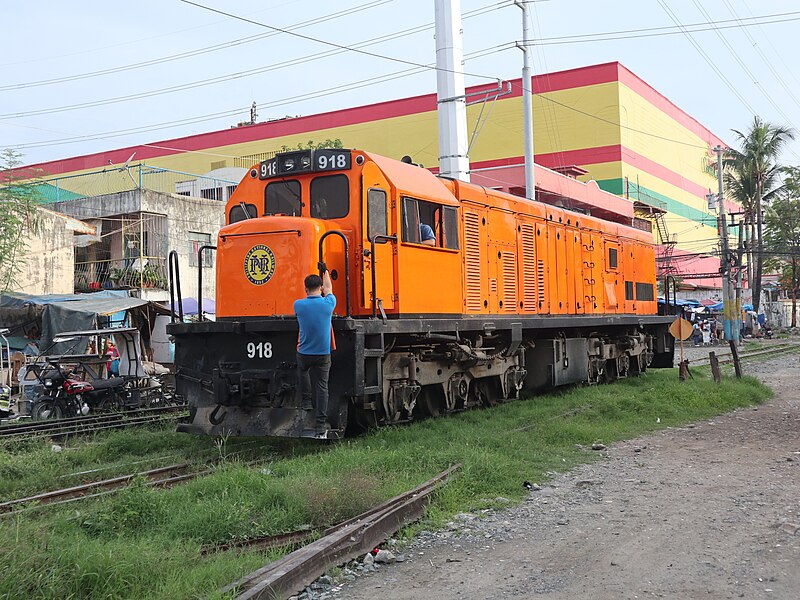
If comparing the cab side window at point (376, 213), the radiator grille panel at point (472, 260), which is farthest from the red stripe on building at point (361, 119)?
the cab side window at point (376, 213)

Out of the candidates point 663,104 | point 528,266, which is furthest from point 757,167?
point 528,266

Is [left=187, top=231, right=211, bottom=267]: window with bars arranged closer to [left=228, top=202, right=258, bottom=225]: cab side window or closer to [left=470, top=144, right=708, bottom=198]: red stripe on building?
[left=228, top=202, right=258, bottom=225]: cab side window

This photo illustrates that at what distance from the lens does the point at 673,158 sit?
49.0 metres

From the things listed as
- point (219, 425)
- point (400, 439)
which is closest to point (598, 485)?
point (400, 439)

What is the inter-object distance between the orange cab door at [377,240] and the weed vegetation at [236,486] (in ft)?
5.35

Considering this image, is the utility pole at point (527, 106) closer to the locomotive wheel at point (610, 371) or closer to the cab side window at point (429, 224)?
the locomotive wheel at point (610, 371)

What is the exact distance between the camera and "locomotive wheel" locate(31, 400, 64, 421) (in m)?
13.0

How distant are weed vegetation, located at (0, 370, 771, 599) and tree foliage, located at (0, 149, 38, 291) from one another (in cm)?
1037

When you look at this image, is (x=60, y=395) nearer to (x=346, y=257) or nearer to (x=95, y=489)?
(x=95, y=489)

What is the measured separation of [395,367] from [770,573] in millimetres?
5132

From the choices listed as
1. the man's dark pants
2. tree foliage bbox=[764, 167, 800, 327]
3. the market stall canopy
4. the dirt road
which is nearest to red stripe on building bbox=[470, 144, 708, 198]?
tree foliage bbox=[764, 167, 800, 327]

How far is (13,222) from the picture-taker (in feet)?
60.0

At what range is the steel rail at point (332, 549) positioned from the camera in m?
4.15

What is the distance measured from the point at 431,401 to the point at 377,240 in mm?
2812
